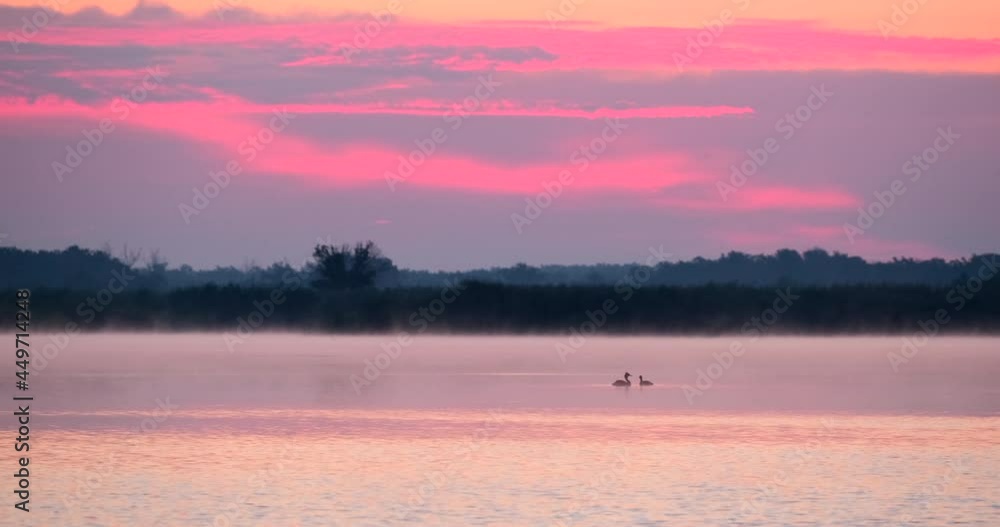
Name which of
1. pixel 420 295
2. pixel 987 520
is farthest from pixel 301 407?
pixel 420 295

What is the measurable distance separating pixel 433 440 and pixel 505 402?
6.06m

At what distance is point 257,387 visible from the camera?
3031cm

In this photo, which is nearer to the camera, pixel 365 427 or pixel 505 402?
pixel 365 427

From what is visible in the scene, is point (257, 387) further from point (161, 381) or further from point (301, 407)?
point (301, 407)
